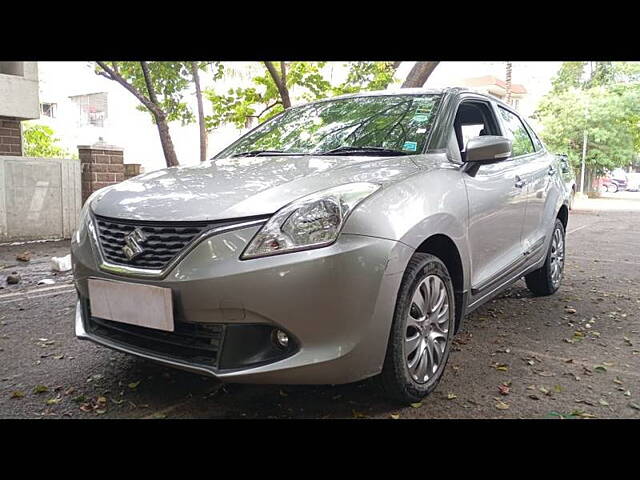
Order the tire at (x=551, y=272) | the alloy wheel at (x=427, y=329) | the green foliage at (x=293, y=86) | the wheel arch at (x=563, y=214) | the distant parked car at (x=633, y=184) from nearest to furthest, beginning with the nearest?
the alloy wheel at (x=427, y=329) → the tire at (x=551, y=272) → the wheel arch at (x=563, y=214) → the green foliage at (x=293, y=86) → the distant parked car at (x=633, y=184)

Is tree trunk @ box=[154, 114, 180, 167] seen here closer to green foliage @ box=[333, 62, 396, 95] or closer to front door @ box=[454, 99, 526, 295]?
green foliage @ box=[333, 62, 396, 95]

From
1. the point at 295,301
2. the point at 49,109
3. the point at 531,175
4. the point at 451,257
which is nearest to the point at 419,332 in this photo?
the point at 451,257

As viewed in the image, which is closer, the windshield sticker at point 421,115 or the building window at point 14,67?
the windshield sticker at point 421,115

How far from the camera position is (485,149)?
9.64 ft

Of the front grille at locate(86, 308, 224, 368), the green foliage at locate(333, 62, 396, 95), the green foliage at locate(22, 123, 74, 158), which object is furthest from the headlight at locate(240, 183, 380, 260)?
the green foliage at locate(22, 123, 74, 158)

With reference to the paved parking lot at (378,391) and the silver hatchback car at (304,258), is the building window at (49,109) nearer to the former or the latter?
the paved parking lot at (378,391)

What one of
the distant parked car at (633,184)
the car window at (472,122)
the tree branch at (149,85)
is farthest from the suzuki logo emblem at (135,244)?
the distant parked car at (633,184)

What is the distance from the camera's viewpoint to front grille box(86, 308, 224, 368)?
2.21 metres

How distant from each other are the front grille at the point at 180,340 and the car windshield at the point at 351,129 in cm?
133

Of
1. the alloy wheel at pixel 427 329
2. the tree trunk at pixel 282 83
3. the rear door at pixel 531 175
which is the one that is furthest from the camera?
the tree trunk at pixel 282 83

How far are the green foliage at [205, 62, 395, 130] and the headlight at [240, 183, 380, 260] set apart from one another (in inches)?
344

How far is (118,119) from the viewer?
3362 centimetres

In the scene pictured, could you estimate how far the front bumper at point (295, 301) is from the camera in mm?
2086
